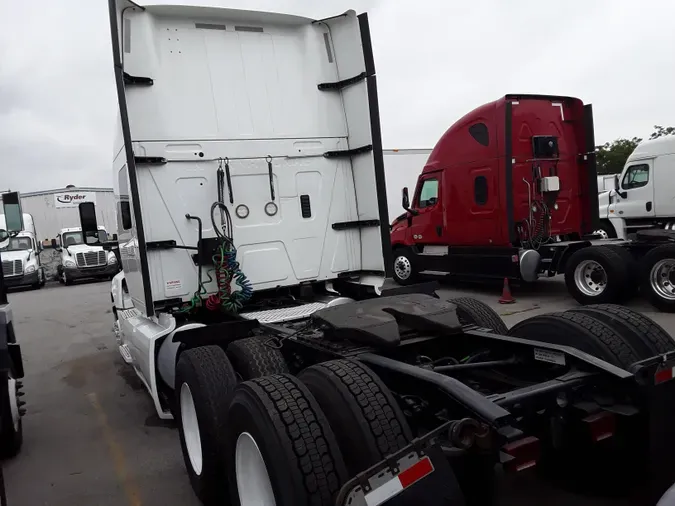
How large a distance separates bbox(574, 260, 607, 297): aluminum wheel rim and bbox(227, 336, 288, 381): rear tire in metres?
6.79

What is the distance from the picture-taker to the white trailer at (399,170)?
17209 mm

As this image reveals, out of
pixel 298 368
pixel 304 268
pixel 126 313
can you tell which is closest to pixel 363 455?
pixel 298 368

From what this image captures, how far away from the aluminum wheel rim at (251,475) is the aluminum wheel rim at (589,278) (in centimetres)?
753

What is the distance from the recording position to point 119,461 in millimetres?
4230

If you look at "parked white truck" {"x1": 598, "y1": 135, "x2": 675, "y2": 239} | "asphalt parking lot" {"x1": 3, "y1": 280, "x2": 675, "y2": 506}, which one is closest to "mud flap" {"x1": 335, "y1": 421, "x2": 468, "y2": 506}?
"asphalt parking lot" {"x1": 3, "y1": 280, "x2": 675, "y2": 506}

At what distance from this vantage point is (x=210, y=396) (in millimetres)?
3295

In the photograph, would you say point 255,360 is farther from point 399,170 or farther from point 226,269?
point 399,170

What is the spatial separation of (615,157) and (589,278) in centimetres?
3027

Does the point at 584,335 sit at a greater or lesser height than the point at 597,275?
greater

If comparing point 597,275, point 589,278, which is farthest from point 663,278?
point 589,278

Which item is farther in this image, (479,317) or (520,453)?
(479,317)

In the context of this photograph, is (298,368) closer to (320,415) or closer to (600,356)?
(320,415)


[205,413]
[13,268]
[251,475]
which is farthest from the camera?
→ [13,268]

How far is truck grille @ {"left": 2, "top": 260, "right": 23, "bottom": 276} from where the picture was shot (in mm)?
18438
